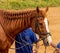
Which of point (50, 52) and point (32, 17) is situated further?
point (50, 52)

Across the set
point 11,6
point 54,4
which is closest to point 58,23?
point 11,6

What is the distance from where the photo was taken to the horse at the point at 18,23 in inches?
192

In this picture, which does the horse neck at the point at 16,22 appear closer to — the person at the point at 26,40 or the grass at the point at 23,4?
the person at the point at 26,40

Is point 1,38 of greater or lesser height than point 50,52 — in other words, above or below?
above

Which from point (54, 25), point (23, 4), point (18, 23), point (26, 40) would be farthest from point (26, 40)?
point (23, 4)

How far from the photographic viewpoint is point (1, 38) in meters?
4.97

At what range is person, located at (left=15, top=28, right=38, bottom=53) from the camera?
204 inches

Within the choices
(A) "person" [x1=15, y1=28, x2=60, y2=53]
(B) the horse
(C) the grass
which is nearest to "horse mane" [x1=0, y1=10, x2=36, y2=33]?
(B) the horse

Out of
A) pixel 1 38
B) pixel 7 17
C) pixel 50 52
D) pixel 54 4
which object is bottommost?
pixel 54 4

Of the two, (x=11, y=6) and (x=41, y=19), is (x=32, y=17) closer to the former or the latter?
(x=41, y=19)

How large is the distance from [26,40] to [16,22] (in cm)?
41

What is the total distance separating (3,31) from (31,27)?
0.48 m

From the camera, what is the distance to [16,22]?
16.5ft

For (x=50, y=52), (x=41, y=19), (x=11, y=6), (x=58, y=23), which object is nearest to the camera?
(x=41, y=19)
